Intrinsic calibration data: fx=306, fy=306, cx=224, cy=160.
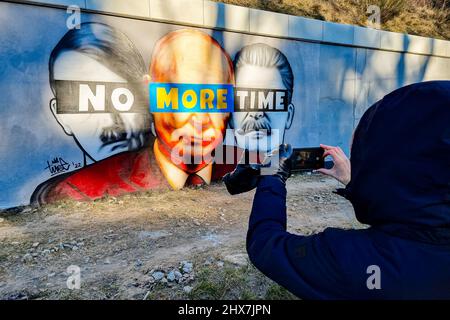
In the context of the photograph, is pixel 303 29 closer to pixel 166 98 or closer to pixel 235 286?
pixel 166 98

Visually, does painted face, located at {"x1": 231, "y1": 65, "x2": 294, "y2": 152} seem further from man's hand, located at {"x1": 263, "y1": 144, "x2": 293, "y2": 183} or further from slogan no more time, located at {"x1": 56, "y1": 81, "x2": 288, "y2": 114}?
man's hand, located at {"x1": 263, "y1": 144, "x2": 293, "y2": 183}

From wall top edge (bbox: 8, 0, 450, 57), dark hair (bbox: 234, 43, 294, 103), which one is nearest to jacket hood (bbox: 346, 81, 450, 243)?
wall top edge (bbox: 8, 0, 450, 57)

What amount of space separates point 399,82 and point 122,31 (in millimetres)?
7551

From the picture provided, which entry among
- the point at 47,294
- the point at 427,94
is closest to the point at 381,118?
the point at 427,94

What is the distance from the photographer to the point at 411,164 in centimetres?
95

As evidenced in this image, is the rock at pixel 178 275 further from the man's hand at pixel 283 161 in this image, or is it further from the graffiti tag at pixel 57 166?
the graffiti tag at pixel 57 166

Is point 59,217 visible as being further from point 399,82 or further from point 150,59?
point 399,82

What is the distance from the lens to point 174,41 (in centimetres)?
536

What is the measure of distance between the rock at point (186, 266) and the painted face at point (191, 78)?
2793mm

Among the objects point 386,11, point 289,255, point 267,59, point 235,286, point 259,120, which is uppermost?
point 386,11

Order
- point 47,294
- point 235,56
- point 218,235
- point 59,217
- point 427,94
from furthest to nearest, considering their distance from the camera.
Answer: point 235,56, point 59,217, point 218,235, point 47,294, point 427,94

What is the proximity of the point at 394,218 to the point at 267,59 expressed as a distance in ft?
19.5

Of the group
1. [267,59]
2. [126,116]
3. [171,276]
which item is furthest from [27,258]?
[267,59]

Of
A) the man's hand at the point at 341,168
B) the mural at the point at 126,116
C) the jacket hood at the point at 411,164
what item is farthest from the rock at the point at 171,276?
the mural at the point at 126,116
